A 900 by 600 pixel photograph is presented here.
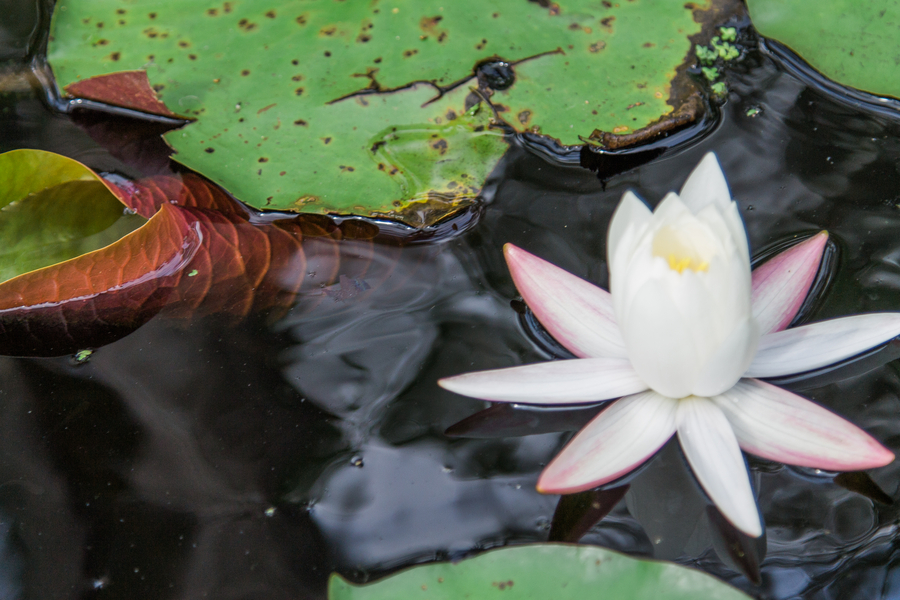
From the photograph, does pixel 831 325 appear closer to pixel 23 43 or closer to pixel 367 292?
pixel 367 292

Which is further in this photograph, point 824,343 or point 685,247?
point 824,343

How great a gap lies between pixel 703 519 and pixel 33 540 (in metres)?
1.37

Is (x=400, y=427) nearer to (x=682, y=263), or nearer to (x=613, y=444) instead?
(x=613, y=444)

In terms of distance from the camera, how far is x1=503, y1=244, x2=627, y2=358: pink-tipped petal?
130 cm

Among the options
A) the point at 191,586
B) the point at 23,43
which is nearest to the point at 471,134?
the point at 191,586

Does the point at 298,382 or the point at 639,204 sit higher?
the point at 639,204

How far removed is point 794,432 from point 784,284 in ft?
1.12

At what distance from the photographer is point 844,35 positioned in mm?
1742

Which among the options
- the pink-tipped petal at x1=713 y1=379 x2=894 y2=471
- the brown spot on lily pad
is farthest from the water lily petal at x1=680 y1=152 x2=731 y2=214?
the brown spot on lily pad

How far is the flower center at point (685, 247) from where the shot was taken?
110 centimetres

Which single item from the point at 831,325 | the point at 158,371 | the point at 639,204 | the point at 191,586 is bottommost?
the point at 191,586

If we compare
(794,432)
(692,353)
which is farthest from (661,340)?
(794,432)

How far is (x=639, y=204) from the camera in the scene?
1232 mm

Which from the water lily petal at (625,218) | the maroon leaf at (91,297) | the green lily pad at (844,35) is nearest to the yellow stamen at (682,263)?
the water lily petal at (625,218)
